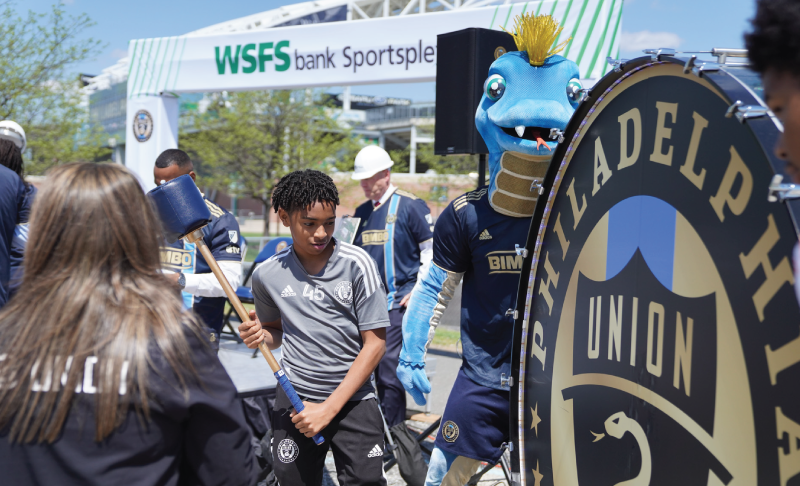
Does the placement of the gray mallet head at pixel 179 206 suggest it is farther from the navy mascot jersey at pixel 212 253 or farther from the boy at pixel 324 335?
the navy mascot jersey at pixel 212 253

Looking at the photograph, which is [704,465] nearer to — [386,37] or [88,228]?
[88,228]

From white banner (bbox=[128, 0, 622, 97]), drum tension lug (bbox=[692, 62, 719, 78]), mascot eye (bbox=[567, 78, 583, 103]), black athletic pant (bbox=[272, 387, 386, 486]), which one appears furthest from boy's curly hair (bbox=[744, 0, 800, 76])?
white banner (bbox=[128, 0, 622, 97])

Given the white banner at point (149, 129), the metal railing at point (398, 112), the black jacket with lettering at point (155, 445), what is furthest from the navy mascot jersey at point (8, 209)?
the metal railing at point (398, 112)

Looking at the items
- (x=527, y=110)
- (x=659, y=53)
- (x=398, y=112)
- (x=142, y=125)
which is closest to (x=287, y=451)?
(x=527, y=110)

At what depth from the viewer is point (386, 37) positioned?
22.3 feet

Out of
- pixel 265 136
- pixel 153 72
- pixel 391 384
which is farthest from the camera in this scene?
pixel 265 136

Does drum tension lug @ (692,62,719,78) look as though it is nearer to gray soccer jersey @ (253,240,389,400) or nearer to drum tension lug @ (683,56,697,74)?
drum tension lug @ (683,56,697,74)

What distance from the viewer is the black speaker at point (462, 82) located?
392cm

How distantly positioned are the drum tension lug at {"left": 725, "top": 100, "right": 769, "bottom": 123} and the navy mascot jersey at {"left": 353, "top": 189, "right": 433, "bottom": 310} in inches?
138

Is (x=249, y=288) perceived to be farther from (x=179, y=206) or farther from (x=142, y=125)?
(x=179, y=206)

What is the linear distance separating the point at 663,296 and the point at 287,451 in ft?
5.32

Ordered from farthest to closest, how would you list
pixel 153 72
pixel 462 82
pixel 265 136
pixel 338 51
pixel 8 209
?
pixel 265 136 < pixel 153 72 < pixel 338 51 < pixel 462 82 < pixel 8 209

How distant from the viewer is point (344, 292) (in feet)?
8.88

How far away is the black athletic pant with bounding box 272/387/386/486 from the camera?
265cm
